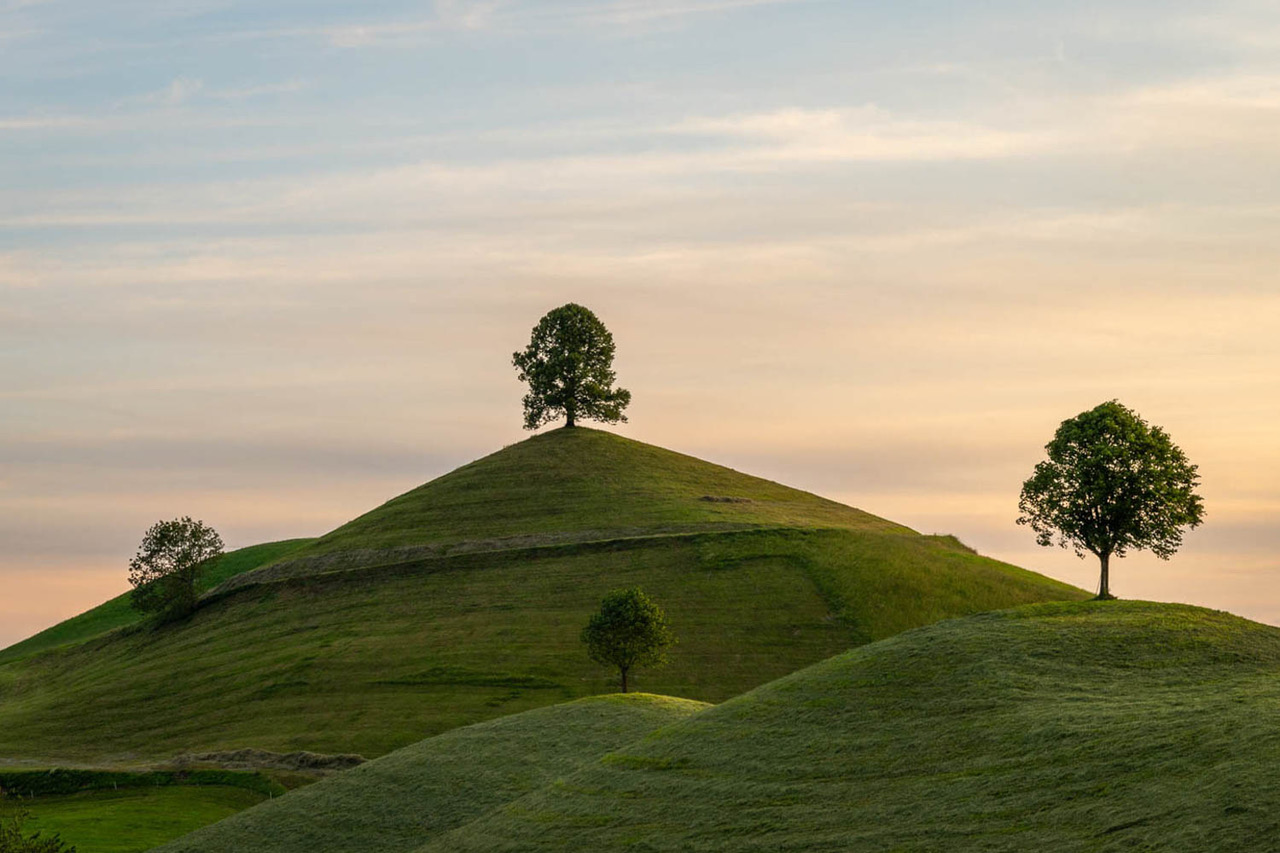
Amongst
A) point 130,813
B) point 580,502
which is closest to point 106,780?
point 130,813

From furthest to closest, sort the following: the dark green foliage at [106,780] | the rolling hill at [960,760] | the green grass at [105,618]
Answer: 1. the green grass at [105,618]
2. the dark green foliage at [106,780]
3. the rolling hill at [960,760]

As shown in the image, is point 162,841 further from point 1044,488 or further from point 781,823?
point 1044,488

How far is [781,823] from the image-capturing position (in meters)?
40.2

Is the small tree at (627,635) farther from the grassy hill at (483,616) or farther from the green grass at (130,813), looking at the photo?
the green grass at (130,813)

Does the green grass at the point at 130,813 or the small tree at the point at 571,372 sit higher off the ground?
the small tree at the point at 571,372

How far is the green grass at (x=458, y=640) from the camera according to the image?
90000 millimetres

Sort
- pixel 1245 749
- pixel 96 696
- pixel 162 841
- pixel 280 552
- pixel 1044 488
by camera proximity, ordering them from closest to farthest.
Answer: pixel 1245 749 < pixel 162 841 < pixel 1044 488 < pixel 96 696 < pixel 280 552

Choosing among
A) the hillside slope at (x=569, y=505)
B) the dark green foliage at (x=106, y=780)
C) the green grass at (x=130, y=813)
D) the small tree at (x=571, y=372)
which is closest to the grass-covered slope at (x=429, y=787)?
the green grass at (x=130, y=813)

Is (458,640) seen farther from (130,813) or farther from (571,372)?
(571,372)

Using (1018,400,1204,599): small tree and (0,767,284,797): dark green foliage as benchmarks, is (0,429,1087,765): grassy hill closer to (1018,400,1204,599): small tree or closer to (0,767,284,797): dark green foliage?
(0,767,284,797): dark green foliage

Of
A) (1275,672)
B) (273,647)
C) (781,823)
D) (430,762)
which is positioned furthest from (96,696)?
(1275,672)

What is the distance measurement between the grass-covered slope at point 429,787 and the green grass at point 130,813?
29.2 feet

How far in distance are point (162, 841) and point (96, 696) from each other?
4979 centimetres

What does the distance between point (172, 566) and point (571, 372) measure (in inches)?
2083
